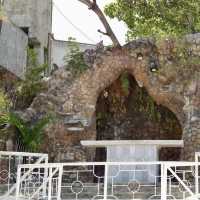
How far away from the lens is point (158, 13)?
1880cm

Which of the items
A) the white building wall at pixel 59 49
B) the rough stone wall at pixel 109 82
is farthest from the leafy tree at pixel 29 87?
the white building wall at pixel 59 49

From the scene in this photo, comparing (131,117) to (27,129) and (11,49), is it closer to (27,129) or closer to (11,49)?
(27,129)

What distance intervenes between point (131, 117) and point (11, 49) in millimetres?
6946

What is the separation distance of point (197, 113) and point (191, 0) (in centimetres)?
510

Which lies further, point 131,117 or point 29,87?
point 131,117

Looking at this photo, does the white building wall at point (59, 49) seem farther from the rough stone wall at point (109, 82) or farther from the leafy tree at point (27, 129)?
the leafy tree at point (27, 129)

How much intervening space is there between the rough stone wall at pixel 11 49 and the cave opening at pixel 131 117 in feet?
17.8

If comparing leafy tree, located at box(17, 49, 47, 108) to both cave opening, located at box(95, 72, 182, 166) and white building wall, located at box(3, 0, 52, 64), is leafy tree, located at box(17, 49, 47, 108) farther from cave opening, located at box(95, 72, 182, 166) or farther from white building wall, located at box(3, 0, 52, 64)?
white building wall, located at box(3, 0, 52, 64)

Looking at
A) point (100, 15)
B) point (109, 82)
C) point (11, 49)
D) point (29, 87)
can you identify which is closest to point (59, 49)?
point (100, 15)

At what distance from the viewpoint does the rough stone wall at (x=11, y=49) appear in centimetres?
1034

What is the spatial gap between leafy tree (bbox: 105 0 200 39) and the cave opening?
8.59ft

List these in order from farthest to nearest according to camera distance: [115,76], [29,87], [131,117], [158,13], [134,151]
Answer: [158,13], [131,117], [29,87], [115,76], [134,151]

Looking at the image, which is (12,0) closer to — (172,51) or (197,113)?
(172,51)

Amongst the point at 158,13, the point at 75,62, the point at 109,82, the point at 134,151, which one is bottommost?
the point at 134,151
